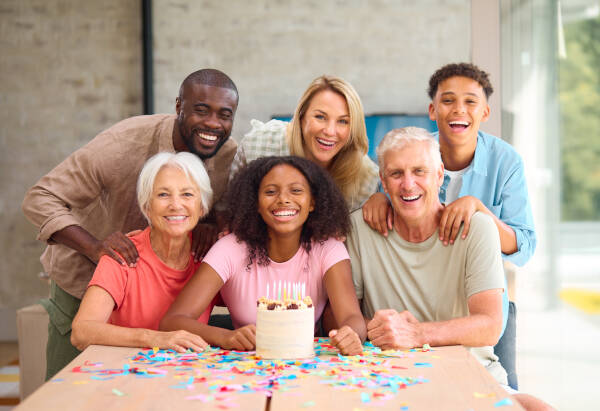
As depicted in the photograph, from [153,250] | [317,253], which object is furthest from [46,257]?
[317,253]

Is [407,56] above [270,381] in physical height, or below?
above

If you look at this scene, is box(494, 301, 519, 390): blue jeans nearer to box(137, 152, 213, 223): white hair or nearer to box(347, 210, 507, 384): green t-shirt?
box(347, 210, 507, 384): green t-shirt

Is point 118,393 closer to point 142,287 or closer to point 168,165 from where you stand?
point 142,287

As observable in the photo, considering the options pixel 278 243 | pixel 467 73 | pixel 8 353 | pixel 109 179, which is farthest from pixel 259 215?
pixel 8 353

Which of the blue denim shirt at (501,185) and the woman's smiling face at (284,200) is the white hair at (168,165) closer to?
the woman's smiling face at (284,200)

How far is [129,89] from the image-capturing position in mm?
5242

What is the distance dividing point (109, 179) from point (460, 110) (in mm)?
1422

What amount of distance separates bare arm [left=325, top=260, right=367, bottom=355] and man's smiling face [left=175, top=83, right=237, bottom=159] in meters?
0.78

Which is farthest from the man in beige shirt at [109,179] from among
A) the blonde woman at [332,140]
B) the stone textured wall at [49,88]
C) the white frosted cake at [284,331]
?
the stone textured wall at [49,88]

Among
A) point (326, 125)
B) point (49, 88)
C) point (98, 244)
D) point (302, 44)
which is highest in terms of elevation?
point (302, 44)

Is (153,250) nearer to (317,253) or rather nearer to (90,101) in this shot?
(317,253)

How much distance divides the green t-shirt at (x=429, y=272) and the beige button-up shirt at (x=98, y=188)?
0.75m

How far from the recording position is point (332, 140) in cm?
256

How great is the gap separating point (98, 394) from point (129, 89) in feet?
14.0
